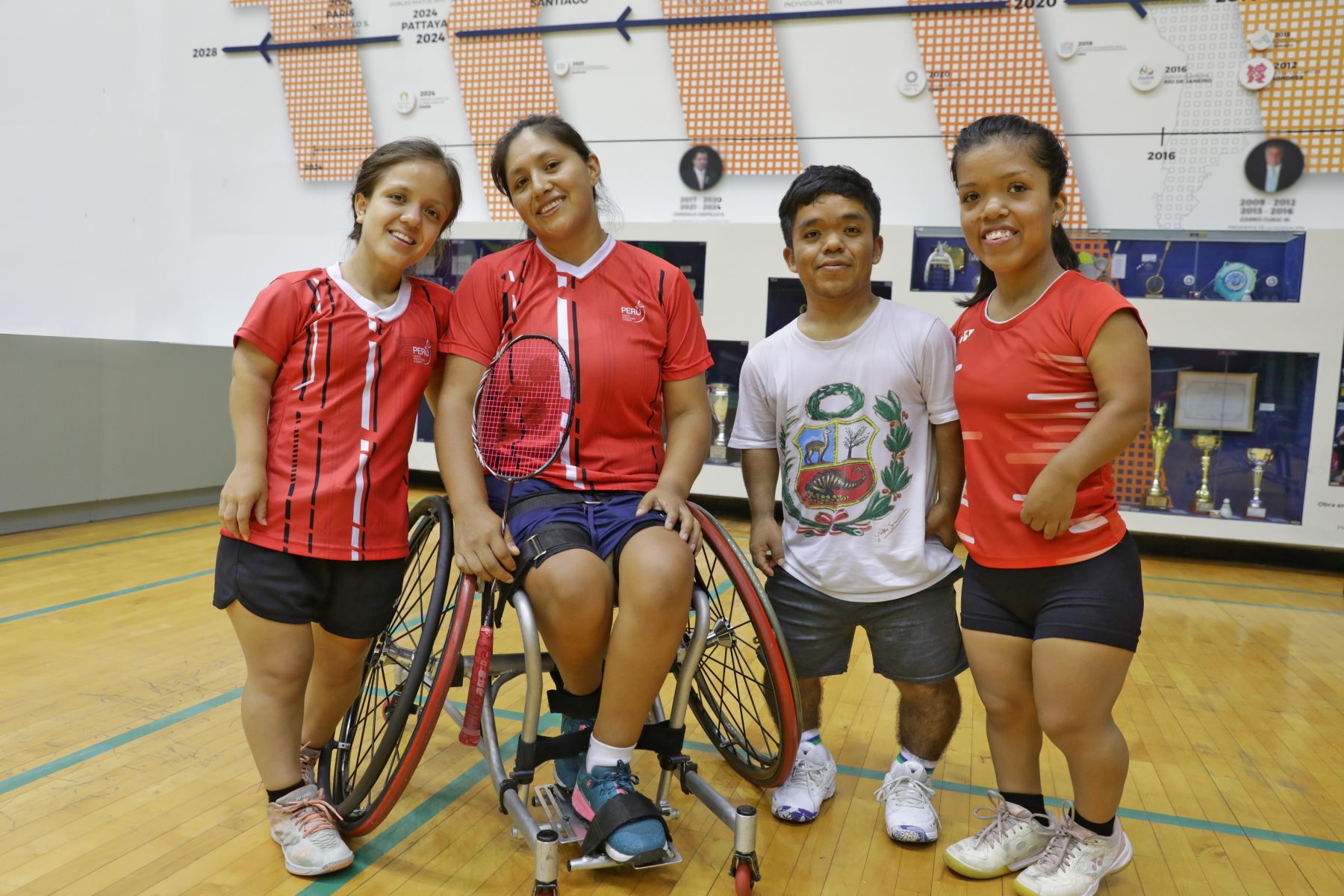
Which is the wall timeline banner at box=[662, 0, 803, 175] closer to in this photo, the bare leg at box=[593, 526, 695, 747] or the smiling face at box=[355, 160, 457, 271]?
the smiling face at box=[355, 160, 457, 271]

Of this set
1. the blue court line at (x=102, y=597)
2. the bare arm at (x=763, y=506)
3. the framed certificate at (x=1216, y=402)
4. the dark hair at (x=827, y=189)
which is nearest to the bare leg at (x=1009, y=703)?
the bare arm at (x=763, y=506)

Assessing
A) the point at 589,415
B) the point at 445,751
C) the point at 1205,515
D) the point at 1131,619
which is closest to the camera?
the point at 1131,619

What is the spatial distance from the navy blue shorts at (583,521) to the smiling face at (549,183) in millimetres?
470

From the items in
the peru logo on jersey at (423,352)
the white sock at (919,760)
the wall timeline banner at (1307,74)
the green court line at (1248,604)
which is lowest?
the green court line at (1248,604)

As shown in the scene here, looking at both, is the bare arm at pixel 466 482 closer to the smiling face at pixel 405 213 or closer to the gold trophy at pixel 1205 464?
the smiling face at pixel 405 213

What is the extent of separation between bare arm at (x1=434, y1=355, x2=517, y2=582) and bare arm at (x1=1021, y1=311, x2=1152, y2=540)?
85 cm

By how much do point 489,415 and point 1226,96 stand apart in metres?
4.71

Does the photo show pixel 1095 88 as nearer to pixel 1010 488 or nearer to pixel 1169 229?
pixel 1169 229

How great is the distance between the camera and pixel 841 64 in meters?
5.29

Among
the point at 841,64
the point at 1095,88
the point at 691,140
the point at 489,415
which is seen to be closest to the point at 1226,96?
the point at 1095,88

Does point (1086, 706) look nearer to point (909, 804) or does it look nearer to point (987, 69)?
point (909, 804)

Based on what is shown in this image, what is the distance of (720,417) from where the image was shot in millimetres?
5363

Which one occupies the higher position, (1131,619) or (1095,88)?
(1095,88)

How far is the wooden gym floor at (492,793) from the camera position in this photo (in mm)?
1574
